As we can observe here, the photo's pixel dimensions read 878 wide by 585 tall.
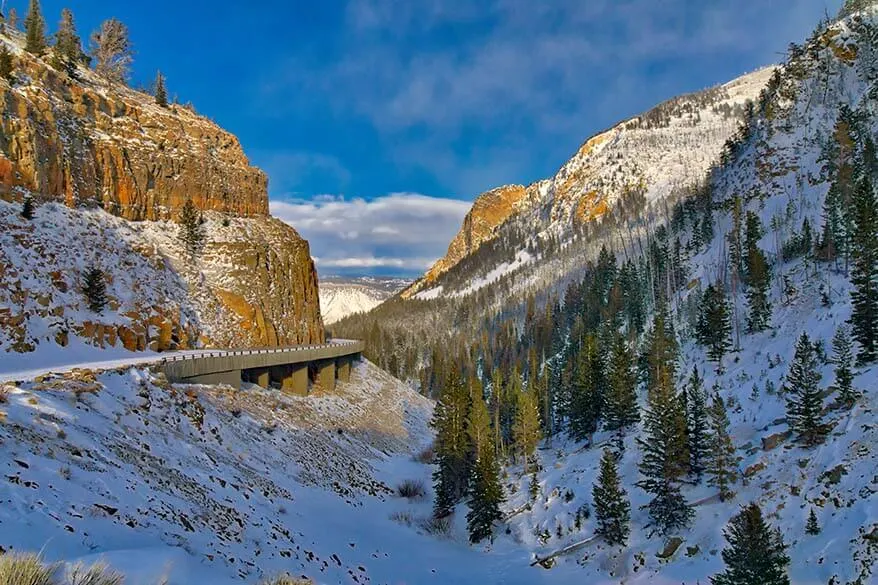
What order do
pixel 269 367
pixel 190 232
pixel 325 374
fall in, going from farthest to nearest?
pixel 325 374
pixel 190 232
pixel 269 367

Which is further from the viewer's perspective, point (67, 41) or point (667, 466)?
point (67, 41)

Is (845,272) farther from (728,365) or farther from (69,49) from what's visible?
(69,49)

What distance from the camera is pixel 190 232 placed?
5138 cm

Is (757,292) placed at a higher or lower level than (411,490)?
higher

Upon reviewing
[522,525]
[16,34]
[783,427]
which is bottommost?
[522,525]

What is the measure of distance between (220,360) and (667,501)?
97.2ft

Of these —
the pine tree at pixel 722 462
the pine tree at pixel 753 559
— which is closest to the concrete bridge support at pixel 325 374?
the pine tree at pixel 722 462

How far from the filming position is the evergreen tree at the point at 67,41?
53.3 meters

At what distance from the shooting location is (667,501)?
26047 mm

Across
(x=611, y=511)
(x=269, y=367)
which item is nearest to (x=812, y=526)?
(x=611, y=511)

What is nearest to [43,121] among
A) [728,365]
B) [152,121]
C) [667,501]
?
[152,121]

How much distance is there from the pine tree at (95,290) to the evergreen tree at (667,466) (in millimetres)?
36915

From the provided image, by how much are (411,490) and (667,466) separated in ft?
61.3

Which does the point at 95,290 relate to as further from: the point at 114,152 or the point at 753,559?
the point at 753,559
